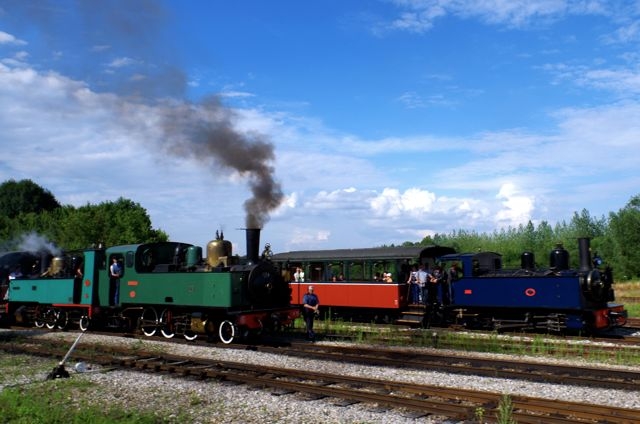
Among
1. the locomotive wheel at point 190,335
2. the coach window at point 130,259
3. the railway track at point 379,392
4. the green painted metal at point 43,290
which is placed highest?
the coach window at point 130,259

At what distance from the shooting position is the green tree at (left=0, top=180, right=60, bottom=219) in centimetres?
6619

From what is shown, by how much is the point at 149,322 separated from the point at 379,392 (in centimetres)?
913

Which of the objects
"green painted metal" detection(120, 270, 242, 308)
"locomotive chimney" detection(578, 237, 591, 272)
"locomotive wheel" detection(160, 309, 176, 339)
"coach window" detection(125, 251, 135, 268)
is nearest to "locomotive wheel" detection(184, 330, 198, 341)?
"locomotive wheel" detection(160, 309, 176, 339)

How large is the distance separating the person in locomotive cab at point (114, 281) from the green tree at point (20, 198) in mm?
56607

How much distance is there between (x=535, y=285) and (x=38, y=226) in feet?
166

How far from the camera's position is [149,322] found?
15.5 m

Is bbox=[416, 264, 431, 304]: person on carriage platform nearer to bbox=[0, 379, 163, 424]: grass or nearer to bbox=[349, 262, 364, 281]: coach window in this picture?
bbox=[349, 262, 364, 281]: coach window

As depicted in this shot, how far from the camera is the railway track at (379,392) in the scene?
6934mm

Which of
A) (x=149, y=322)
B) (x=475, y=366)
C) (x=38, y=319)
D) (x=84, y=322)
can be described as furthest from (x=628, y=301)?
(x=38, y=319)

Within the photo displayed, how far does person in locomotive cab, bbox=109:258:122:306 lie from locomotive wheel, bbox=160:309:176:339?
1.97 meters

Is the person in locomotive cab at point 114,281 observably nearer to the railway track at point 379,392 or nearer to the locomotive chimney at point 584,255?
the railway track at point 379,392

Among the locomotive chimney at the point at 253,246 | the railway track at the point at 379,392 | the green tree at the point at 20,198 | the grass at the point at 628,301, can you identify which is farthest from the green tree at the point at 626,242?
the green tree at the point at 20,198

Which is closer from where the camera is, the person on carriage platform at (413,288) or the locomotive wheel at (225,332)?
the locomotive wheel at (225,332)

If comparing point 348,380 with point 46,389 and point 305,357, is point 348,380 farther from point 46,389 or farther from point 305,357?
point 46,389
